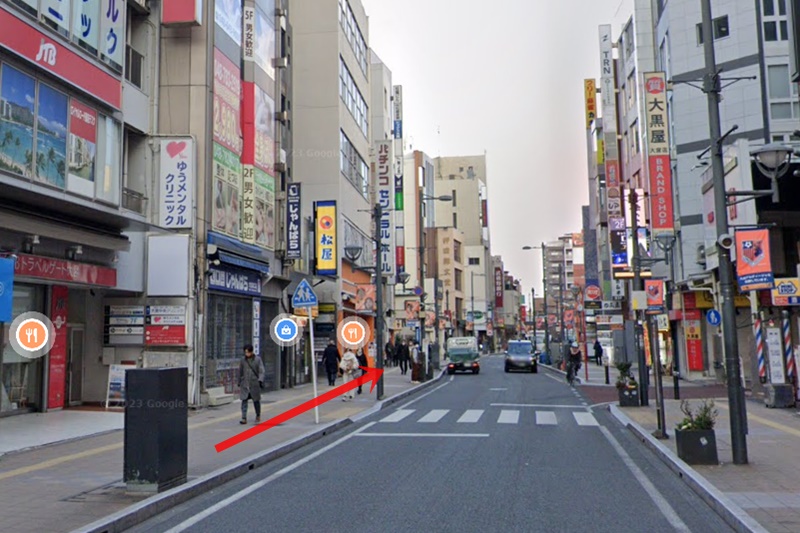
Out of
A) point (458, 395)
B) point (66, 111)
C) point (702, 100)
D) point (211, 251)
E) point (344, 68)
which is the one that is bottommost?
point (458, 395)

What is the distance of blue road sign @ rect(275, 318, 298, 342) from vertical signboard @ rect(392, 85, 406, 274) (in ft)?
99.5

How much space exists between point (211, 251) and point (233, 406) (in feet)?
15.0

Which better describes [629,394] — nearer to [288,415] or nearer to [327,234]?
[288,415]

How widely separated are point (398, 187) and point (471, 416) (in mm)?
38215

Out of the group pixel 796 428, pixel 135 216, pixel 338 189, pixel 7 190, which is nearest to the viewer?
pixel 7 190

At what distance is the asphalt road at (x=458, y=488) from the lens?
26.6 feet

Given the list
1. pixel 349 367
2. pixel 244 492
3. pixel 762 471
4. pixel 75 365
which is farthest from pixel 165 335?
pixel 762 471

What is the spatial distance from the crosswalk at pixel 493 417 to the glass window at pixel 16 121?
1003cm

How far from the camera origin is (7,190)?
543 inches

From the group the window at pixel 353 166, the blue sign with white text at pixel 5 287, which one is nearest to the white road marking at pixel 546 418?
the blue sign with white text at pixel 5 287

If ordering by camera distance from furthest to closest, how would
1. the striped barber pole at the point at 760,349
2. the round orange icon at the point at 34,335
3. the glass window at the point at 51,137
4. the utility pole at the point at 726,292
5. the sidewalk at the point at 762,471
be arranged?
1. the striped barber pole at the point at 760,349
2. the round orange icon at the point at 34,335
3. the glass window at the point at 51,137
4. the utility pole at the point at 726,292
5. the sidewalk at the point at 762,471

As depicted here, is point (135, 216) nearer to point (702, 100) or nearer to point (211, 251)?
point (211, 251)

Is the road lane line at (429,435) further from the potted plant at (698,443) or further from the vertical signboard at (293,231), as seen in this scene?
the vertical signboard at (293,231)

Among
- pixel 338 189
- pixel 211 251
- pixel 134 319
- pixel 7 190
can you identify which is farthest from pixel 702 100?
pixel 7 190
